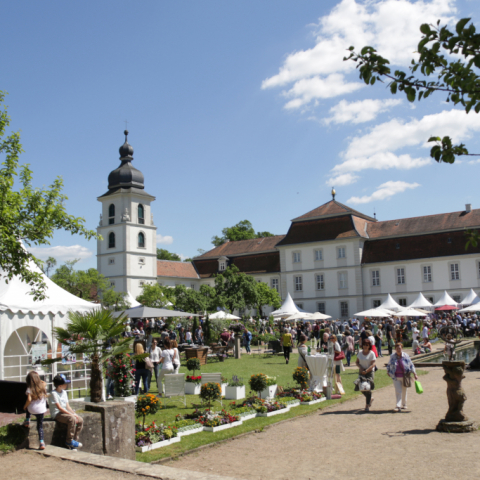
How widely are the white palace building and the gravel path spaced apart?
120 ft

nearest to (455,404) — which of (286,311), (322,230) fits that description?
(286,311)

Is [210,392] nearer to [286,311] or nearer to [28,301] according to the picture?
[28,301]

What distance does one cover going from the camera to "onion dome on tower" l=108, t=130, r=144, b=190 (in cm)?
6162

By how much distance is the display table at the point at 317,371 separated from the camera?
13.4 m

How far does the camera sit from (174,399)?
42.9ft

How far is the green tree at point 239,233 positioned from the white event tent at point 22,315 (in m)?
61.3

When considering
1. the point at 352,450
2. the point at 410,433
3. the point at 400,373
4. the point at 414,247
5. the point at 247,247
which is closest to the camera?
the point at 352,450

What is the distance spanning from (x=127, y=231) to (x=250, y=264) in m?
14.7

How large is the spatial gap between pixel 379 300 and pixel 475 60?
159 feet

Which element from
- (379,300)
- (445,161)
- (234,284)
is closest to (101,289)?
(234,284)

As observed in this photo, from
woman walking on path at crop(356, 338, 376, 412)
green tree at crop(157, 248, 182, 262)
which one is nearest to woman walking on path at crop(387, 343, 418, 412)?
woman walking on path at crop(356, 338, 376, 412)

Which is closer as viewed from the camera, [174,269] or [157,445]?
[157,445]

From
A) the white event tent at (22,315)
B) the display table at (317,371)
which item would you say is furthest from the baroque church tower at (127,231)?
the display table at (317,371)

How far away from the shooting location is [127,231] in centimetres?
5981
